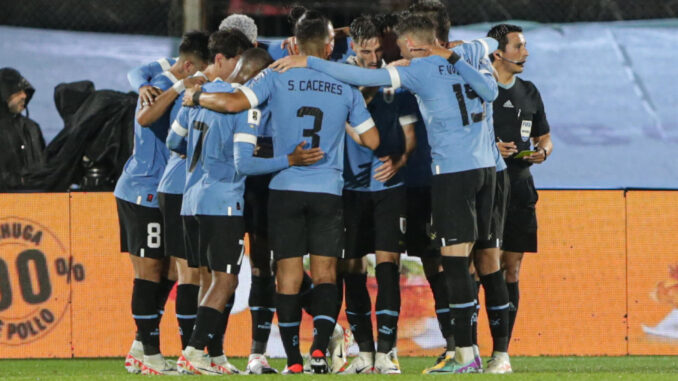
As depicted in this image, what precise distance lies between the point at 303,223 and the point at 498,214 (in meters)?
1.31

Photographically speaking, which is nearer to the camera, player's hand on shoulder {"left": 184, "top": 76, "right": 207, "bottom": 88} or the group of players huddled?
the group of players huddled

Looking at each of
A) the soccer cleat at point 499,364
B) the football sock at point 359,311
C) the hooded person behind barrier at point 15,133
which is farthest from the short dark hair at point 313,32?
the hooded person behind barrier at point 15,133

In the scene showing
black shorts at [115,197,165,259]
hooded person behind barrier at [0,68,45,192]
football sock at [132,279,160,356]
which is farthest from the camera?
hooded person behind barrier at [0,68,45,192]

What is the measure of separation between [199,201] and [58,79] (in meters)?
4.81

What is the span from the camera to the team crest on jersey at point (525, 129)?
7.89 meters

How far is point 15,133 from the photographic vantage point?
989cm

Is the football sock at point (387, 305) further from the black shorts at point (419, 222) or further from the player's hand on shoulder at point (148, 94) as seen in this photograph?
the player's hand on shoulder at point (148, 94)

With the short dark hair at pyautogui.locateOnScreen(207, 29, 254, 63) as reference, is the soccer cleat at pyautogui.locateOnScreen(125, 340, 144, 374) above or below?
below

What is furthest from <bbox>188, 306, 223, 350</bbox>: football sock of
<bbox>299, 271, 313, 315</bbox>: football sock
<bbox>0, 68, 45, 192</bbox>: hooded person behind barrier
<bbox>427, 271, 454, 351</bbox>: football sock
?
<bbox>0, 68, 45, 192</bbox>: hooded person behind barrier

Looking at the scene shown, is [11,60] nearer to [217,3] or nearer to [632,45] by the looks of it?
[217,3]

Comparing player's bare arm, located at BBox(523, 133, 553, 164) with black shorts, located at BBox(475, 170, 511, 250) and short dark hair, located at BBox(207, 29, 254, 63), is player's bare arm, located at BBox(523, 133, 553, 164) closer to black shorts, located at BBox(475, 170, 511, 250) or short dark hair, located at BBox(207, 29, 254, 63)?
black shorts, located at BBox(475, 170, 511, 250)

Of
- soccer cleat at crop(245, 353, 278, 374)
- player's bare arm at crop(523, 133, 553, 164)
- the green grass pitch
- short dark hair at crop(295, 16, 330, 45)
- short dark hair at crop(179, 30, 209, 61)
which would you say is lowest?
the green grass pitch

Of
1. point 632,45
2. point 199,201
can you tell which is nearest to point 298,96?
point 199,201

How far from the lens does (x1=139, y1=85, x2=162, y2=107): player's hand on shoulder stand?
23.6 ft
